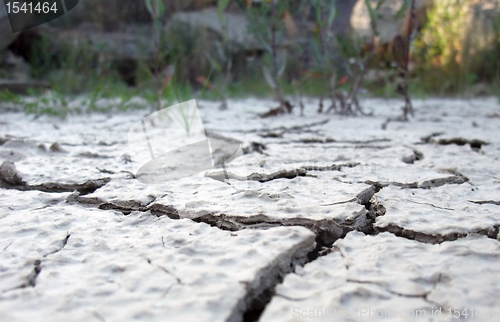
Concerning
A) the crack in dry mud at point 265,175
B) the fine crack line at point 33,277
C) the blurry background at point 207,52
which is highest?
the blurry background at point 207,52

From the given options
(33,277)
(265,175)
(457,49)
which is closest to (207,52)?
(265,175)

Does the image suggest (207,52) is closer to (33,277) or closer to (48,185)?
(48,185)

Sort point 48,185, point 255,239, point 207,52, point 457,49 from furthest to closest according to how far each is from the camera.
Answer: point 457,49 → point 207,52 → point 48,185 → point 255,239

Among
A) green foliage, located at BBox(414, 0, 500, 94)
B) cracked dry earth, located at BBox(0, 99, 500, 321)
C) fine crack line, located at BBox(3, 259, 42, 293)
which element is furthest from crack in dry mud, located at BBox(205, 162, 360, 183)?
green foliage, located at BBox(414, 0, 500, 94)

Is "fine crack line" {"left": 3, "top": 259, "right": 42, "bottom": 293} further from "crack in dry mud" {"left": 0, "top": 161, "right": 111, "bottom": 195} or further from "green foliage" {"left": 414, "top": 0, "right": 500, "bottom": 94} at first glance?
"green foliage" {"left": 414, "top": 0, "right": 500, "bottom": 94}

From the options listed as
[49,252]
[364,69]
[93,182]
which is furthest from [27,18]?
[49,252]

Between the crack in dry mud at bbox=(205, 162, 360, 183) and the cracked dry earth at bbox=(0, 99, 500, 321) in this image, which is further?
the crack in dry mud at bbox=(205, 162, 360, 183)

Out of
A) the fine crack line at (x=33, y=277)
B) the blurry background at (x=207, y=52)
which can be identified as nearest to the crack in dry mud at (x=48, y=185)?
the fine crack line at (x=33, y=277)

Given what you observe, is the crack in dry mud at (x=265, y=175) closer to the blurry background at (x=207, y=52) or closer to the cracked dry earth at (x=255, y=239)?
the cracked dry earth at (x=255, y=239)

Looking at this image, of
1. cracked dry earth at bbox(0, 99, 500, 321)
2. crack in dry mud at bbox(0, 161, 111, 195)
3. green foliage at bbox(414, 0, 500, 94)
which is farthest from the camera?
green foliage at bbox(414, 0, 500, 94)
